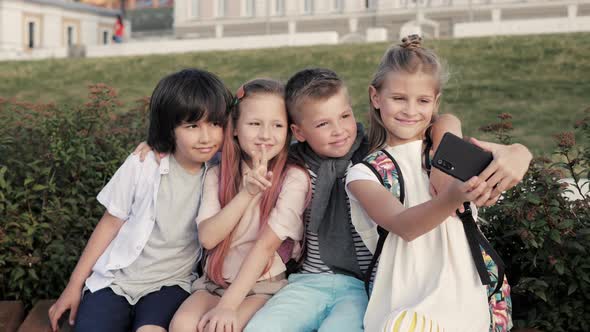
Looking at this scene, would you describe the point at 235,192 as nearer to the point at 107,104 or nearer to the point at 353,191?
the point at 353,191

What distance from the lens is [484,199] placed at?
6.18 feet

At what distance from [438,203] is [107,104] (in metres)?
2.89

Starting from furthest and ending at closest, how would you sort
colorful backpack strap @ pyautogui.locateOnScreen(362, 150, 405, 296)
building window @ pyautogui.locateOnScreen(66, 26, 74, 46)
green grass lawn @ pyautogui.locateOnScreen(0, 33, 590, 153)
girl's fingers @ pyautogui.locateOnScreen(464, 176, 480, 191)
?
building window @ pyautogui.locateOnScreen(66, 26, 74, 46), green grass lawn @ pyautogui.locateOnScreen(0, 33, 590, 153), colorful backpack strap @ pyautogui.locateOnScreen(362, 150, 405, 296), girl's fingers @ pyautogui.locateOnScreen(464, 176, 480, 191)

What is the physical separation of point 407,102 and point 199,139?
898 mm

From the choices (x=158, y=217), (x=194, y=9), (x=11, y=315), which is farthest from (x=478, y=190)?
(x=194, y=9)

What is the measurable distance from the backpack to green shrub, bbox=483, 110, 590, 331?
0.45 m

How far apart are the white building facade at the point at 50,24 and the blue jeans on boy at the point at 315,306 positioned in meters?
34.6

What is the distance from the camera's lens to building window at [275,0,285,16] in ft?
107

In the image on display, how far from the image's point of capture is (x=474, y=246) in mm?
2170

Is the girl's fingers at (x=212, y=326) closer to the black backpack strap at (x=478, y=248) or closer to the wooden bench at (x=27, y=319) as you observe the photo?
the wooden bench at (x=27, y=319)

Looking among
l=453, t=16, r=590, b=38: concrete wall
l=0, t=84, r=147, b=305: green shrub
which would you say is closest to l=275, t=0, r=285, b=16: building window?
l=453, t=16, r=590, b=38: concrete wall

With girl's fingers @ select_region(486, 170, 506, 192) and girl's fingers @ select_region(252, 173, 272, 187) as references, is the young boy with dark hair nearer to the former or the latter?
girl's fingers @ select_region(252, 173, 272, 187)

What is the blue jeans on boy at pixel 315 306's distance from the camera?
2295mm

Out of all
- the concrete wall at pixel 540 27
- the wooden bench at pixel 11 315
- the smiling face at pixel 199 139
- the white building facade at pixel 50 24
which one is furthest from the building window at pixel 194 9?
the smiling face at pixel 199 139
